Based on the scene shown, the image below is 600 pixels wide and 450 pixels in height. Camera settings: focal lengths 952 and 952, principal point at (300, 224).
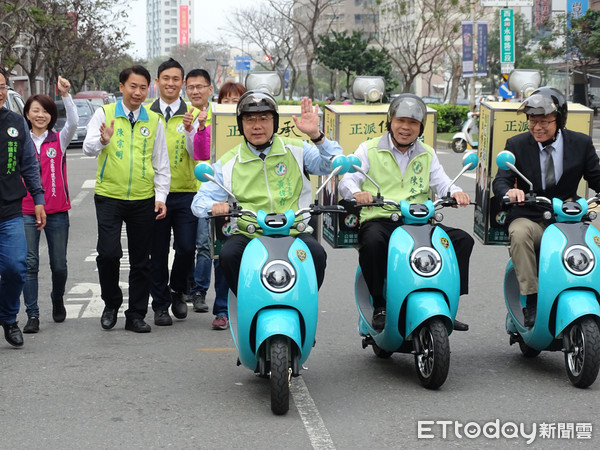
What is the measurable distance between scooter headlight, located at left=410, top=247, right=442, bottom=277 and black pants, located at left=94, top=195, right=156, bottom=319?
2436 mm

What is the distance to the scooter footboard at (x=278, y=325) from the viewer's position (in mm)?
4871

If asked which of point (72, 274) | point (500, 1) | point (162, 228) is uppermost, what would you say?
point (500, 1)

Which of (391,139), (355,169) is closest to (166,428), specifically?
(355,169)

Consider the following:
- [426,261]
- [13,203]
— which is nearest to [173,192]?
[13,203]

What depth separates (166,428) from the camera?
4.78 metres

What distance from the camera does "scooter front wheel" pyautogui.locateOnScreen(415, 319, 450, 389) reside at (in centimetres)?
518

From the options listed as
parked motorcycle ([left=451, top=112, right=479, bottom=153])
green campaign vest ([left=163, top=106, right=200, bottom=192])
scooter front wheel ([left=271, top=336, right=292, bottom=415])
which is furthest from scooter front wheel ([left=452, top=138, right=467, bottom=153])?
scooter front wheel ([left=271, top=336, right=292, bottom=415])

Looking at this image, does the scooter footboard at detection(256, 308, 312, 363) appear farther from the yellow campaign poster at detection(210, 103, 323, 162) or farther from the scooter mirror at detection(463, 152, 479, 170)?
the yellow campaign poster at detection(210, 103, 323, 162)

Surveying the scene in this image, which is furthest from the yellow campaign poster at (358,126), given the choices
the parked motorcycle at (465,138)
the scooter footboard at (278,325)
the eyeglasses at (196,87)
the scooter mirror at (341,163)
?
the parked motorcycle at (465,138)

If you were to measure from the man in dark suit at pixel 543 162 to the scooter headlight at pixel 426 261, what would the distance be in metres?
0.63

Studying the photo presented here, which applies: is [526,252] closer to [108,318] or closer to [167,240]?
[167,240]

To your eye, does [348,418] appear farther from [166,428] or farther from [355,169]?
[355,169]

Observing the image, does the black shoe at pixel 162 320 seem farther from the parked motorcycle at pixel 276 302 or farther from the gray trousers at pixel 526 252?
the gray trousers at pixel 526 252

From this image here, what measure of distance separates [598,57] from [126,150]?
123ft
